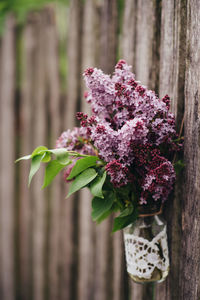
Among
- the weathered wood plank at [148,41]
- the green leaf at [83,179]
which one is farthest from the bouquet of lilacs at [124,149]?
the weathered wood plank at [148,41]

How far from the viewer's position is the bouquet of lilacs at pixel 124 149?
0.98 m

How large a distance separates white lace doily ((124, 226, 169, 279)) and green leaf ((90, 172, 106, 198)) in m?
0.26

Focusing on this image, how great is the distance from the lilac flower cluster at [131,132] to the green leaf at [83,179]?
0.23ft

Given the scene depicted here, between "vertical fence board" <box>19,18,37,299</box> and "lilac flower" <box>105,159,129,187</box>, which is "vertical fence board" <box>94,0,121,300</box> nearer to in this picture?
"vertical fence board" <box>19,18,37,299</box>

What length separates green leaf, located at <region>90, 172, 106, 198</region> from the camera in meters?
0.99

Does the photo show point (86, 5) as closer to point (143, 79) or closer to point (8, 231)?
point (143, 79)

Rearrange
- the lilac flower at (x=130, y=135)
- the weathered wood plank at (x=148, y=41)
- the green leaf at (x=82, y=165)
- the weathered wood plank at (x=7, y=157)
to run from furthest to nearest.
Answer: the weathered wood plank at (x=7, y=157), the weathered wood plank at (x=148, y=41), the green leaf at (x=82, y=165), the lilac flower at (x=130, y=135)

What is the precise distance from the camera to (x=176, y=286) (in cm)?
128

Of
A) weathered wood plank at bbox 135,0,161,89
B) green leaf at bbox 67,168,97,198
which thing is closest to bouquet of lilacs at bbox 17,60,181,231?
green leaf at bbox 67,168,97,198

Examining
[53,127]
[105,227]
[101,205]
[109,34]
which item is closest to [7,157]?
[53,127]

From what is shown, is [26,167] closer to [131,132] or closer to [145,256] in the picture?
[145,256]

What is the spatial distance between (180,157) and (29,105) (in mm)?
1482

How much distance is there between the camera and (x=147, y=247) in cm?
114

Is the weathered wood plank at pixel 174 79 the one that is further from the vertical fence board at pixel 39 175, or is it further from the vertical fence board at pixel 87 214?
the vertical fence board at pixel 39 175
